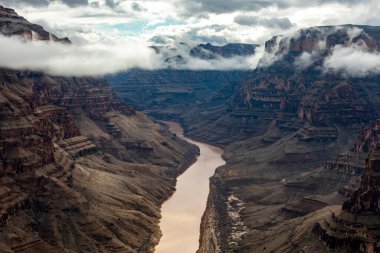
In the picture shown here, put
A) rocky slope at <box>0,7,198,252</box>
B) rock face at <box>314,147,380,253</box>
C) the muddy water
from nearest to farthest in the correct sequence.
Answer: rock face at <box>314,147,380,253</box> → rocky slope at <box>0,7,198,252</box> → the muddy water

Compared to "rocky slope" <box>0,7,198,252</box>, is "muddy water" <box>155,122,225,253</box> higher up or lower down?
lower down

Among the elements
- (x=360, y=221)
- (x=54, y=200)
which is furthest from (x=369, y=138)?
(x=54, y=200)

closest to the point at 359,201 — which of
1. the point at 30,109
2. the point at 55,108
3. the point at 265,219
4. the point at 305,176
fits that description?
the point at 265,219

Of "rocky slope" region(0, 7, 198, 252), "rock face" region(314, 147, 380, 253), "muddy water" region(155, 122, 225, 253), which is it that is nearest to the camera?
"rock face" region(314, 147, 380, 253)

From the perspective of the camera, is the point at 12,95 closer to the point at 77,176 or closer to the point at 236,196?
the point at 77,176

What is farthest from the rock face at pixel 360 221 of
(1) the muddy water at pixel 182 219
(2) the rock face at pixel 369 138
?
(2) the rock face at pixel 369 138

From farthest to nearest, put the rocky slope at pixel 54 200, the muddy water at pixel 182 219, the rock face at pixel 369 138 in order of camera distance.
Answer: the rock face at pixel 369 138 < the muddy water at pixel 182 219 < the rocky slope at pixel 54 200

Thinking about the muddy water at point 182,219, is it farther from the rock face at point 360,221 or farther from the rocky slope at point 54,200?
the rock face at point 360,221

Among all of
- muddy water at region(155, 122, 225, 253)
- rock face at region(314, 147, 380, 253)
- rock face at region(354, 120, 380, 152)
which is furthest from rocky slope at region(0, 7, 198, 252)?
rock face at region(354, 120, 380, 152)

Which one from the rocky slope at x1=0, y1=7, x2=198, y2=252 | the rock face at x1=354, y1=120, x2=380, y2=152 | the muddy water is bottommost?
the muddy water

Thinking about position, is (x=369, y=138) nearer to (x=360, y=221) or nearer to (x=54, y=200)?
(x=360, y=221)

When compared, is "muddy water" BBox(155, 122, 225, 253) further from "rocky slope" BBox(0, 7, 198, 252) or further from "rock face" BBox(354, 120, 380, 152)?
"rock face" BBox(354, 120, 380, 152)
